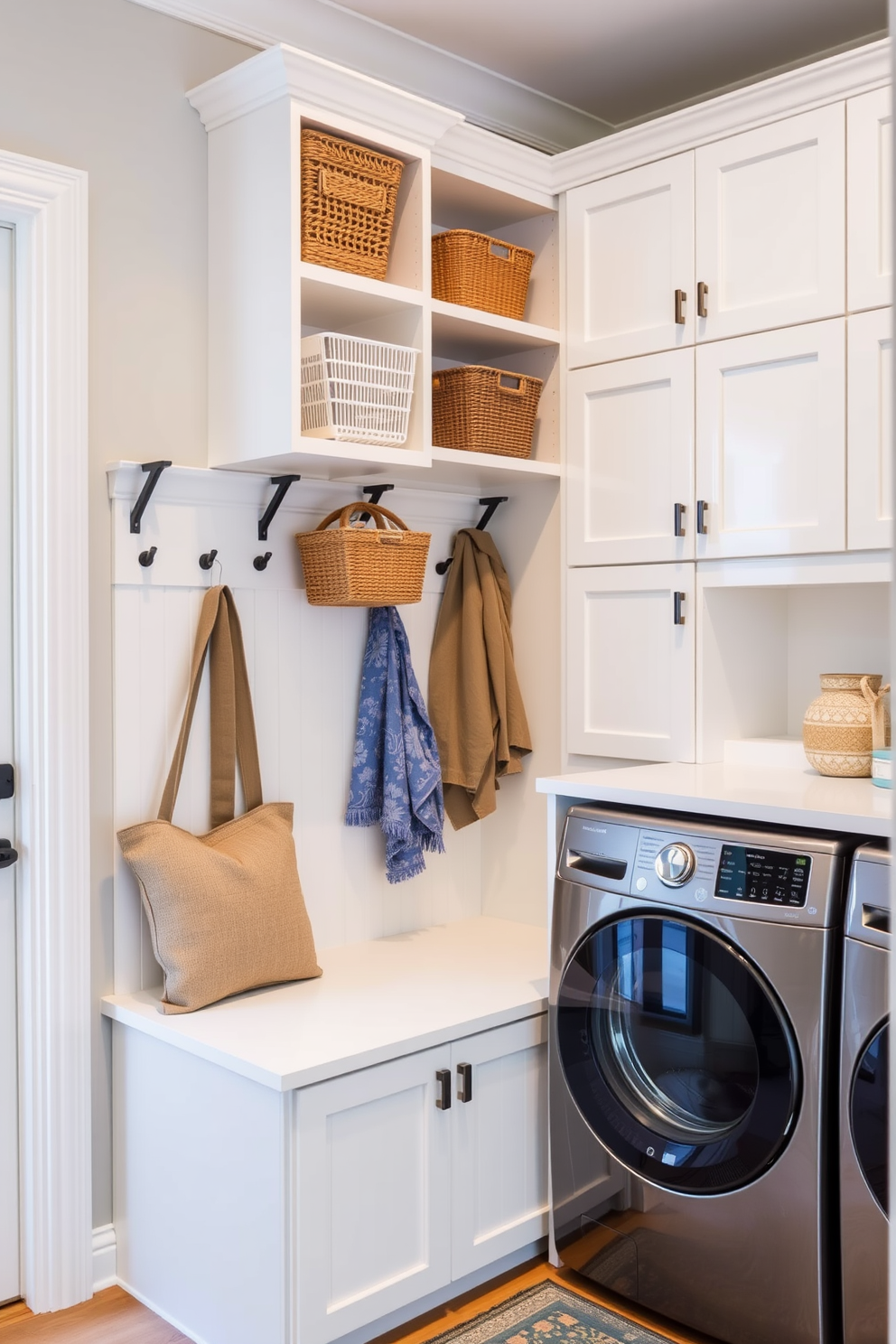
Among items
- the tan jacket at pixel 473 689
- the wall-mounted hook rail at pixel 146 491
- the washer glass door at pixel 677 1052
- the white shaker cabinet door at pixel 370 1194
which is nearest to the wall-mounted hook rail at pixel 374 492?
the tan jacket at pixel 473 689

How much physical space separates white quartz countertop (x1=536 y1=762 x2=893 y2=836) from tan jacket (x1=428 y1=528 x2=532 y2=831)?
0.40 metres

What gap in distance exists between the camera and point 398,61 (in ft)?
8.92

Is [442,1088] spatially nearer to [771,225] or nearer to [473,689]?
[473,689]

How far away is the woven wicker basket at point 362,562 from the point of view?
2482 millimetres

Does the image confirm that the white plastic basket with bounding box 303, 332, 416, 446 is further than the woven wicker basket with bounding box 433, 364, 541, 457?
No

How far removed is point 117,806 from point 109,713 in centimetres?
18

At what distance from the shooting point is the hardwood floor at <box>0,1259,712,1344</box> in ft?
7.09

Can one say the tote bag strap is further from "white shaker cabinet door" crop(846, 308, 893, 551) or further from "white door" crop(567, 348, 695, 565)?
"white shaker cabinet door" crop(846, 308, 893, 551)

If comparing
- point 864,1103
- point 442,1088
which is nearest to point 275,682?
point 442,1088

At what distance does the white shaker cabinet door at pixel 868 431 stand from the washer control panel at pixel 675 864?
2.34ft

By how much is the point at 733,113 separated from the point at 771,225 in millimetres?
261

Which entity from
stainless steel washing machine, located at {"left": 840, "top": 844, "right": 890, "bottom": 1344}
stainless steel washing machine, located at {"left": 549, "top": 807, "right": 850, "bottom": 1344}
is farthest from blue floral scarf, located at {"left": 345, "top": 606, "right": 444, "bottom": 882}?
stainless steel washing machine, located at {"left": 840, "top": 844, "right": 890, "bottom": 1344}

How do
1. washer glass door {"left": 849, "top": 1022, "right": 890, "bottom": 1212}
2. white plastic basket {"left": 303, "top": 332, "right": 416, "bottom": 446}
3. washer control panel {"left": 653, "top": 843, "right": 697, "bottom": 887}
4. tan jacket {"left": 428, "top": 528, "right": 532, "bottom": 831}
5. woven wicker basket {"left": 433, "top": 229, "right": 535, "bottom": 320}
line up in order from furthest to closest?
1. tan jacket {"left": 428, "top": 528, "right": 532, "bottom": 831}
2. woven wicker basket {"left": 433, "top": 229, "right": 535, "bottom": 320}
3. white plastic basket {"left": 303, "top": 332, "right": 416, "bottom": 446}
4. washer control panel {"left": 653, "top": 843, "right": 697, "bottom": 887}
5. washer glass door {"left": 849, "top": 1022, "right": 890, "bottom": 1212}

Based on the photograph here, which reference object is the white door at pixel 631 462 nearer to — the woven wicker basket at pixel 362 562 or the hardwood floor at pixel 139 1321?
the woven wicker basket at pixel 362 562
